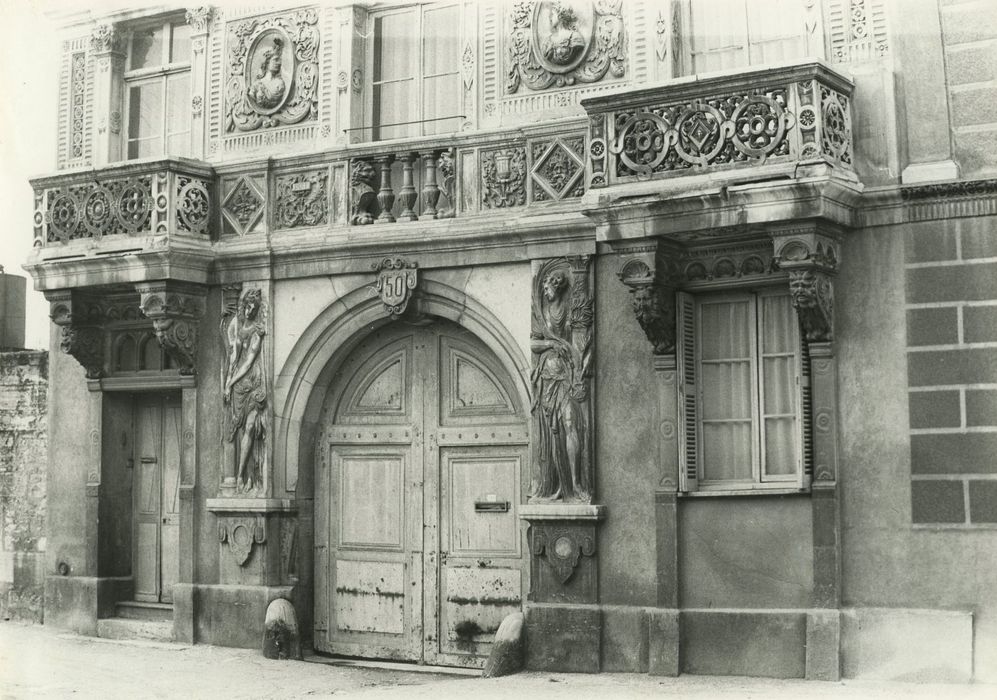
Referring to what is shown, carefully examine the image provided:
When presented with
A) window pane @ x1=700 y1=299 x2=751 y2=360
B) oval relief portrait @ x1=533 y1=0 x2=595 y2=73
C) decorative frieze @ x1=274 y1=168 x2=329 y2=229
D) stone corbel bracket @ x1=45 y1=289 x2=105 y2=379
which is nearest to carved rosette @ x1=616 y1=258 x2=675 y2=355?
window pane @ x1=700 y1=299 x2=751 y2=360

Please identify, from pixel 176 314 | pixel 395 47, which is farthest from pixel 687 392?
pixel 176 314

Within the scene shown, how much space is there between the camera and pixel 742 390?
12.2m

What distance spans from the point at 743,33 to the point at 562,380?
347cm

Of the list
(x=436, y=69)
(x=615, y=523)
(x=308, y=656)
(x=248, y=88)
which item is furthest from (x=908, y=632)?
(x=248, y=88)

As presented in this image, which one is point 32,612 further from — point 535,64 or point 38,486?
point 535,64

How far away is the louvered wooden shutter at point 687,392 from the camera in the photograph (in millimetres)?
12180

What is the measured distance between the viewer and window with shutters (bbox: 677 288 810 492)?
11.9m

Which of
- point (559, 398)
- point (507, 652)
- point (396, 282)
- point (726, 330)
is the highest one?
point (396, 282)

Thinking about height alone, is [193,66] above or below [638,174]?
above

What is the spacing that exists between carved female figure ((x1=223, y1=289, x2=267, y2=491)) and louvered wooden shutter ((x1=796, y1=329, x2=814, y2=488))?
18.2ft

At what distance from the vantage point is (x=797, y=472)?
38.6 feet

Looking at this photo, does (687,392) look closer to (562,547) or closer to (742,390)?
(742,390)

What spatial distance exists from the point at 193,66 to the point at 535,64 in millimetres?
4212

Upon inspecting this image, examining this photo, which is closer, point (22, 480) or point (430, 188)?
point (430, 188)
